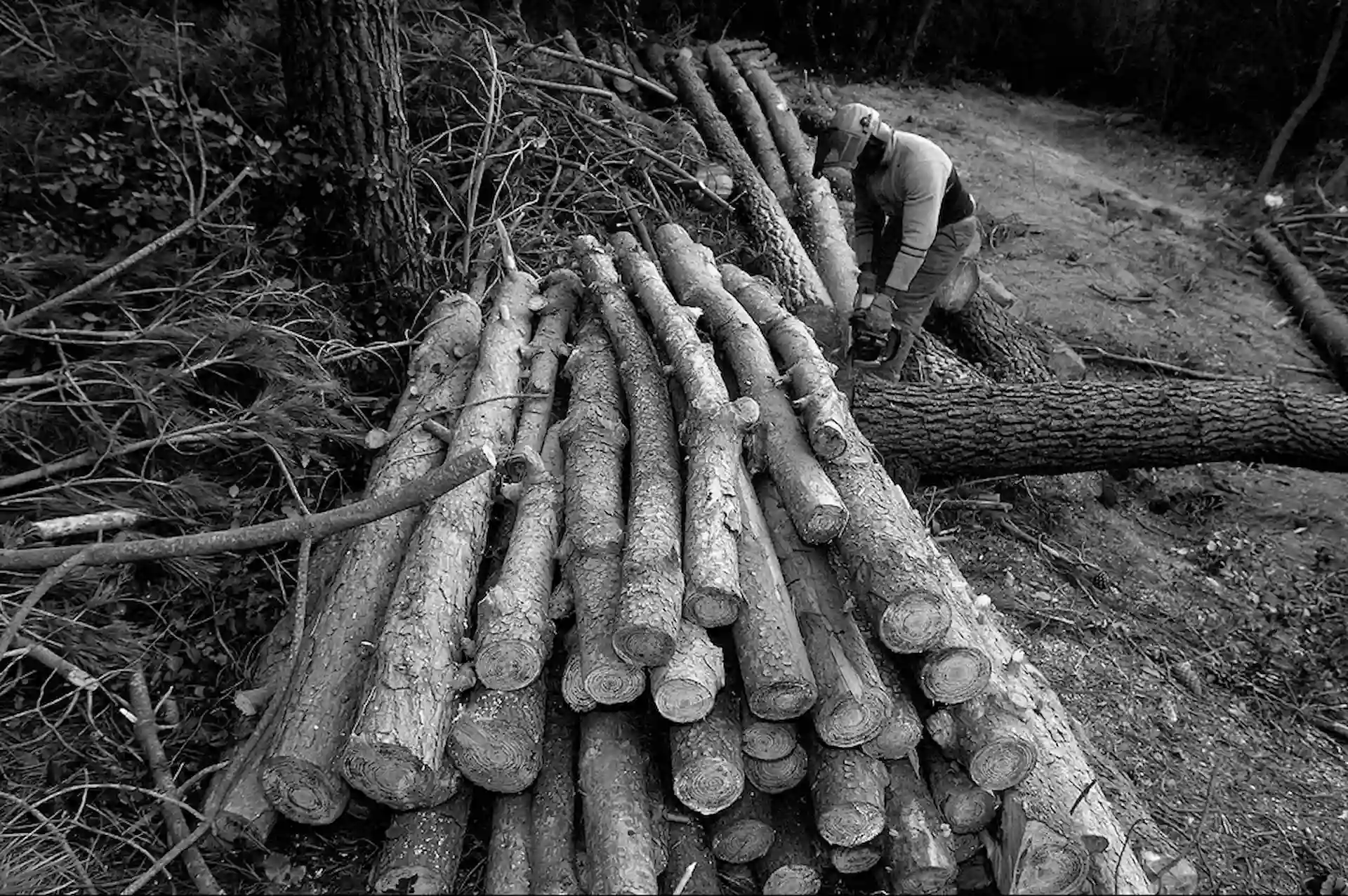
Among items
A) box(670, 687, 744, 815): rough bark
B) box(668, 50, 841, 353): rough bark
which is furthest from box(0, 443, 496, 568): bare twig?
box(668, 50, 841, 353): rough bark

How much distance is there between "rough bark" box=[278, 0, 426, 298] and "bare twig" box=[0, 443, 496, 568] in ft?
7.35

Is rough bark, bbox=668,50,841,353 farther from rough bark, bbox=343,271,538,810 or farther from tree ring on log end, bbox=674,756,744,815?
tree ring on log end, bbox=674,756,744,815

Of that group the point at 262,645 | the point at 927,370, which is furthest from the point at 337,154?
the point at 927,370

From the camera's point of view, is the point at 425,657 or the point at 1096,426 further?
the point at 1096,426

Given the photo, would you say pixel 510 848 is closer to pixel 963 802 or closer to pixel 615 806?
pixel 615 806

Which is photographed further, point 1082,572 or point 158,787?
point 1082,572

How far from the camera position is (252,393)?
3.88m

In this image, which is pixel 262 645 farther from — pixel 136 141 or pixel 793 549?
pixel 136 141

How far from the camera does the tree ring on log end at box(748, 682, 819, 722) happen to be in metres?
2.60

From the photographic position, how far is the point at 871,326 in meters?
5.14

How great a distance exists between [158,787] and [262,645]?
662mm

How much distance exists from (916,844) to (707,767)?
0.69 meters

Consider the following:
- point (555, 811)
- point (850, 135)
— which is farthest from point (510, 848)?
point (850, 135)

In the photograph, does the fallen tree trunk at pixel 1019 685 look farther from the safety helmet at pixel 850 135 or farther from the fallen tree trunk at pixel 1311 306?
the fallen tree trunk at pixel 1311 306
